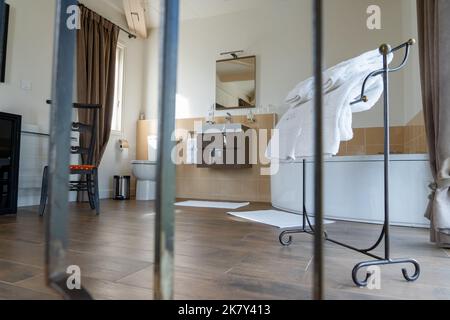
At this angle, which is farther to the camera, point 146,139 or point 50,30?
point 146,139

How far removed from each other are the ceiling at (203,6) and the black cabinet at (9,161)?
2367 millimetres

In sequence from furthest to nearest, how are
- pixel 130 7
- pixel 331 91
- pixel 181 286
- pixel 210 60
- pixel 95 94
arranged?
pixel 210 60, pixel 130 7, pixel 95 94, pixel 331 91, pixel 181 286

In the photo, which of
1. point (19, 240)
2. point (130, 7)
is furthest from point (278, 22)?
point (19, 240)

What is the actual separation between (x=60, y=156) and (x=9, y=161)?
249cm

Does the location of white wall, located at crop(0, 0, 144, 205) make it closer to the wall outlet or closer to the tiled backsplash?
the wall outlet

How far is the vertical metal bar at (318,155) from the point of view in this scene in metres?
0.37

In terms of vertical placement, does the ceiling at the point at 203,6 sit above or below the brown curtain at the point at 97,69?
above

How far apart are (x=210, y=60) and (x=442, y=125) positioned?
3391 mm

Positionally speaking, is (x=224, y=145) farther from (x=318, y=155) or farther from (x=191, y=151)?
(x=318, y=155)

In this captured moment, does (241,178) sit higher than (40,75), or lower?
lower

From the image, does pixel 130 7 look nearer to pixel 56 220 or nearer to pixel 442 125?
pixel 442 125

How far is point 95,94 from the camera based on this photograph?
11.6ft

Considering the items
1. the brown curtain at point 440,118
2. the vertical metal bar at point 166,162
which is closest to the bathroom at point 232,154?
the vertical metal bar at point 166,162

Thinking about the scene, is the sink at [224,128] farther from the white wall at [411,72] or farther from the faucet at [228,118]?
the white wall at [411,72]
